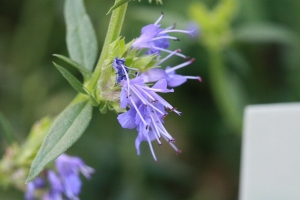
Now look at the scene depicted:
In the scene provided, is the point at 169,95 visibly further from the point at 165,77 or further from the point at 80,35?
the point at 165,77

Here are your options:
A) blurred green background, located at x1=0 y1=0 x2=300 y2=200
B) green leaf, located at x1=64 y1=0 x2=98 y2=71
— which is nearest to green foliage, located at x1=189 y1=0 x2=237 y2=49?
blurred green background, located at x1=0 y1=0 x2=300 y2=200

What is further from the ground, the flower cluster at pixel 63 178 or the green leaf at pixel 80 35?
the green leaf at pixel 80 35

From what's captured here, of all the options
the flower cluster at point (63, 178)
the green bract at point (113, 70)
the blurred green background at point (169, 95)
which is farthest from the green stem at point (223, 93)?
the green bract at point (113, 70)

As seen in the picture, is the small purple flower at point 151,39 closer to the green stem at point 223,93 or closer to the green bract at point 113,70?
the green bract at point 113,70

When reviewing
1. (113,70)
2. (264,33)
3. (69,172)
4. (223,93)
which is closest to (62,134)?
(113,70)

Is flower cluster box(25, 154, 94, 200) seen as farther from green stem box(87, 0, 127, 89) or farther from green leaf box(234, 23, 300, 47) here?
green leaf box(234, 23, 300, 47)

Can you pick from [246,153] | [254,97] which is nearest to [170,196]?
[254,97]
